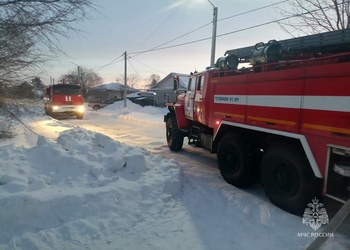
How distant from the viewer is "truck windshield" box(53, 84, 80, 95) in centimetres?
2155

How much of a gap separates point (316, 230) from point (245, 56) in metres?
4.25

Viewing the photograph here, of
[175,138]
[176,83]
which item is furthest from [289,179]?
[176,83]

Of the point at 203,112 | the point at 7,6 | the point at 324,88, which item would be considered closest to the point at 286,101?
the point at 324,88

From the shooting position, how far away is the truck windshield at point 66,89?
21547 millimetres

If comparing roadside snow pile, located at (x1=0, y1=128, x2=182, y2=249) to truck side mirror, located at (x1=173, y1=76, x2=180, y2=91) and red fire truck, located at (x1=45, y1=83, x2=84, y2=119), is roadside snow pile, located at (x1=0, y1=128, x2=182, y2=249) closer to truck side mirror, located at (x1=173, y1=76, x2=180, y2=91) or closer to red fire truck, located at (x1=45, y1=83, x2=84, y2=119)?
truck side mirror, located at (x1=173, y1=76, x2=180, y2=91)

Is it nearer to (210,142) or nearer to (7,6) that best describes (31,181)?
(7,6)

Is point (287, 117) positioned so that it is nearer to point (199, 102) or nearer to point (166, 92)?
point (199, 102)

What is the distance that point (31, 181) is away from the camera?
4711 millimetres

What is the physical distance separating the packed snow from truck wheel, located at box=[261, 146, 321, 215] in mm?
219

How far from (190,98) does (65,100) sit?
15697 millimetres

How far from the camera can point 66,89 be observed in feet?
72.3

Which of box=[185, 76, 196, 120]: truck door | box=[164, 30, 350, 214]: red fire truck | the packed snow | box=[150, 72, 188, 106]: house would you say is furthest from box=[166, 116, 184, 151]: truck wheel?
the packed snow

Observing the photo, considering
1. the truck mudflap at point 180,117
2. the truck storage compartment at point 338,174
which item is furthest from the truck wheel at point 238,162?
the truck mudflap at point 180,117

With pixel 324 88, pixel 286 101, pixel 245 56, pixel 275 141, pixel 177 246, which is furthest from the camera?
pixel 245 56
